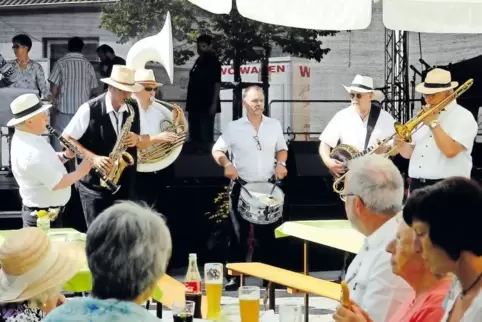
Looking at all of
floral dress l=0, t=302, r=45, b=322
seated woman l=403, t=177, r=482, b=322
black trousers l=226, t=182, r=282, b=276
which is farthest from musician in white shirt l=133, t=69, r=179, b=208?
seated woman l=403, t=177, r=482, b=322

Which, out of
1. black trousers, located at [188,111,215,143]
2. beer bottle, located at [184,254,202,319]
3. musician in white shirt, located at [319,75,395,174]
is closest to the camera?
beer bottle, located at [184,254,202,319]

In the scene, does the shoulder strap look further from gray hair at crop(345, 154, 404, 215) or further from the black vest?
gray hair at crop(345, 154, 404, 215)

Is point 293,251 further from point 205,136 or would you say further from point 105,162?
point 105,162

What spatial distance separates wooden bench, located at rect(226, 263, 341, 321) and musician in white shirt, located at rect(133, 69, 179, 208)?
117cm

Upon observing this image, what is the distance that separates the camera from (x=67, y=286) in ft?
15.3

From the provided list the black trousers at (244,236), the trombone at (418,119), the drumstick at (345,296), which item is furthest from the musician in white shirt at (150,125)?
the drumstick at (345,296)

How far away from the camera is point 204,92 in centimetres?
1109

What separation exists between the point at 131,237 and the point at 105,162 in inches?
159

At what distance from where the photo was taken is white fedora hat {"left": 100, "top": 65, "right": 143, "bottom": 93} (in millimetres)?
6895

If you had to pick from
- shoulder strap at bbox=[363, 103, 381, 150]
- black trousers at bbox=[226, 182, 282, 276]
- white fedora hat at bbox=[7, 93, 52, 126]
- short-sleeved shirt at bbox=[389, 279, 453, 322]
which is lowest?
black trousers at bbox=[226, 182, 282, 276]

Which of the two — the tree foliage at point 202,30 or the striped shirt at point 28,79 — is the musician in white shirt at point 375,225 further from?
the tree foliage at point 202,30

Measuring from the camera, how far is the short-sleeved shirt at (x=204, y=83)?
36.3 feet

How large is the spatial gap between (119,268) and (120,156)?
13.9 feet

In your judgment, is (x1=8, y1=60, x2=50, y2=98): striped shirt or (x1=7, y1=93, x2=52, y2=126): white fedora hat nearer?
(x1=7, y1=93, x2=52, y2=126): white fedora hat
